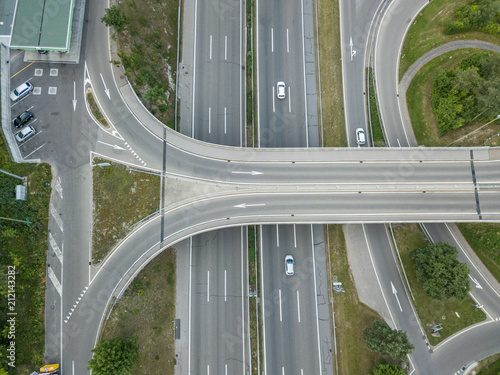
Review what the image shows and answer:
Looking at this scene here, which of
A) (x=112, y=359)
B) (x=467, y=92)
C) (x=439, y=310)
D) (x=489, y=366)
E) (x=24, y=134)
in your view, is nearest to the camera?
(x=112, y=359)

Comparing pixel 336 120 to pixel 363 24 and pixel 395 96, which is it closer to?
pixel 395 96

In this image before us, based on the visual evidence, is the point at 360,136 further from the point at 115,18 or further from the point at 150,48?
the point at 115,18

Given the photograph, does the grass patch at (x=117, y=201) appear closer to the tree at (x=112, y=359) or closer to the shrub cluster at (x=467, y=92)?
the tree at (x=112, y=359)

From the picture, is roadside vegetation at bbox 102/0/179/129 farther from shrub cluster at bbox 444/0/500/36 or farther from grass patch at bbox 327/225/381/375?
shrub cluster at bbox 444/0/500/36

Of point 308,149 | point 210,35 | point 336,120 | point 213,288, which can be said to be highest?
point 210,35

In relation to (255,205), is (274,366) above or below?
below

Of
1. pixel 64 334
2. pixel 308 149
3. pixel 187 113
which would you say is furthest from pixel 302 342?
pixel 187 113

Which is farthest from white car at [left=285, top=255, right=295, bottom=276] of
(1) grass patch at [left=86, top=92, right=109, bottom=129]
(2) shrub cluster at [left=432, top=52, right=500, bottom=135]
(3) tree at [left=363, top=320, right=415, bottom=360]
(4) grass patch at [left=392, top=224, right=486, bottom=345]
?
(1) grass patch at [left=86, top=92, right=109, bottom=129]

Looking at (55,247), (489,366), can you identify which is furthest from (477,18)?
(55,247)
